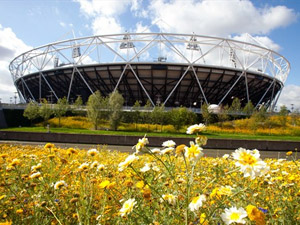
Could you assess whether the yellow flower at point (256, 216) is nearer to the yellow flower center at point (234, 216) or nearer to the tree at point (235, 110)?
the yellow flower center at point (234, 216)

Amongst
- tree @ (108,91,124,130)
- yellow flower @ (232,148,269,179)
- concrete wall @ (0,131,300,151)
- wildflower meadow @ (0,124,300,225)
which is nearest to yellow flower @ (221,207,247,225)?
wildflower meadow @ (0,124,300,225)

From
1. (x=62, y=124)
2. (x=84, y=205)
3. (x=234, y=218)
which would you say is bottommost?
(x=62, y=124)

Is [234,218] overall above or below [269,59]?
below

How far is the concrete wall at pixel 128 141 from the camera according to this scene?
51.5 feet

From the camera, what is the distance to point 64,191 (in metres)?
2.42

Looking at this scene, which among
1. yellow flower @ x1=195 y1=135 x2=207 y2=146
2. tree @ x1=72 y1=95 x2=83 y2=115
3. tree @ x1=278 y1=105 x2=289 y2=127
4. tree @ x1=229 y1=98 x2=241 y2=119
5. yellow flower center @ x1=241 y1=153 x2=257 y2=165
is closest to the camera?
yellow flower center @ x1=241 y1=153 x2=257 y2=165

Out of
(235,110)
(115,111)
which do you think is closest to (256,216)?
(115,111)

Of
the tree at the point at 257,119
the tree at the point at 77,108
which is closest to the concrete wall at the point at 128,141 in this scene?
the tree at the point at 257,119

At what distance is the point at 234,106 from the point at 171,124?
39.9 ft

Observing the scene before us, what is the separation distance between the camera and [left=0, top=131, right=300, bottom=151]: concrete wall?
51.5 feet

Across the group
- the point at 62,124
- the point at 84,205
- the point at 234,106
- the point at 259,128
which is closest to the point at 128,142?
the point at 84,205

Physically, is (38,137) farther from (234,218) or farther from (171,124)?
(234,218)

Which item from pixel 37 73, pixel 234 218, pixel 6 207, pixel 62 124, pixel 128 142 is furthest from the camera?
pixel 37 73

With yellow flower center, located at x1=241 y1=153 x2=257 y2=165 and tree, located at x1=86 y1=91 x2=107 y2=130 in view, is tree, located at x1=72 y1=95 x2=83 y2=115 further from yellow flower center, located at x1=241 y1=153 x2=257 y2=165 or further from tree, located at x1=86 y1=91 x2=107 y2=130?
yellow flower center, located at x1=241 y1=153 x2=257 y2=165
